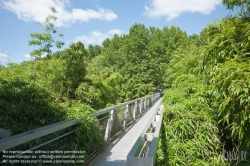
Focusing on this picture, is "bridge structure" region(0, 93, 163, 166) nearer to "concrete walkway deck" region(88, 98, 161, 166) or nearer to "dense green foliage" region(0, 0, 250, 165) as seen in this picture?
"concrete walkway deck" region(88, 98, 161, 166)

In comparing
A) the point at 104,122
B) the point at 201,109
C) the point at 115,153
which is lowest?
the point at 115,153

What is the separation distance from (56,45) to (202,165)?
718cm

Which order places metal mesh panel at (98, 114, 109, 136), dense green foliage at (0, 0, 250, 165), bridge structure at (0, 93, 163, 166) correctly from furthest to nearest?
metal mesh panel at (98, 114, 109, 136), dense green foliage at (0, 0, 250, 165), bridge structure at (0, 93, 163, 166)

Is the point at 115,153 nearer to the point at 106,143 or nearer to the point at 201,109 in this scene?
the point at 106,143

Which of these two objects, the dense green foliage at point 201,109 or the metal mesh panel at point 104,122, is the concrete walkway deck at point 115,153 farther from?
the metal mesh panel at point 104,122

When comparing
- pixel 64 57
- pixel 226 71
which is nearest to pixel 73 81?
pixel 64 57

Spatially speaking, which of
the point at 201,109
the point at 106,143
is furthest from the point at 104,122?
the point at 201,109

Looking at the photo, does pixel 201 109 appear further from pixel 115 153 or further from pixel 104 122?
pixel 104 122

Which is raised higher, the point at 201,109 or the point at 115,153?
the point at 201,109

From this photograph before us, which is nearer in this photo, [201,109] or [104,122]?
[201,109]

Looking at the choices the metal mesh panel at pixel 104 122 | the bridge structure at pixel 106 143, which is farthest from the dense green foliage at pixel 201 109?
the metal mesh panel at pixel 104 122

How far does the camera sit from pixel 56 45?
26.1ft

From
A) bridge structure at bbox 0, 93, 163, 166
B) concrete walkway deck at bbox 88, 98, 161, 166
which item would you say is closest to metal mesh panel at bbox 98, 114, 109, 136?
bridge structure at bbox 0, 93, 163, 166

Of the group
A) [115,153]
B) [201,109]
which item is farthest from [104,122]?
[201,109]
